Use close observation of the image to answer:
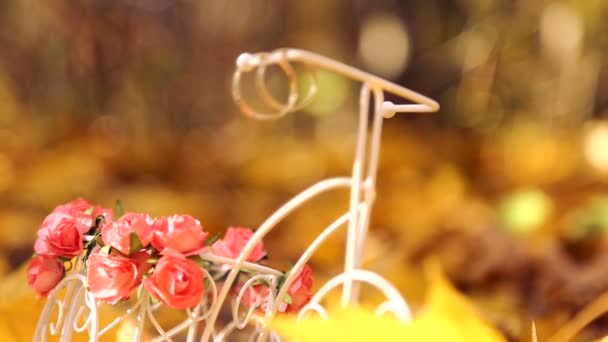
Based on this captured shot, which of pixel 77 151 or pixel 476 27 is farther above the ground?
pixel 476 27

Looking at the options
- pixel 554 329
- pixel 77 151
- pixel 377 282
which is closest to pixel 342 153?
pixel 77 151

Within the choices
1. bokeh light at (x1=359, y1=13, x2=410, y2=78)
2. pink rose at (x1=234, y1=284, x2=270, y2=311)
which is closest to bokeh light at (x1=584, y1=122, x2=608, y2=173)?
bokeh light at (x1=359, y1=13, x2=410, y2=78)

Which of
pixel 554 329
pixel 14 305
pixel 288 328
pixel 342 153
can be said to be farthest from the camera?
pixel 342 153

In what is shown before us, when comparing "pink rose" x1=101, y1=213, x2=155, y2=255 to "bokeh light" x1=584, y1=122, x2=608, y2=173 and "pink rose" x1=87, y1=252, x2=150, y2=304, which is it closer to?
"pink rose" x1=87, y1=252, x2=150, y2=304

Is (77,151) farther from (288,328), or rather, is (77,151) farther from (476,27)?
(288,328)

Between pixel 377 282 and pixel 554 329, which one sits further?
pixel 554 329

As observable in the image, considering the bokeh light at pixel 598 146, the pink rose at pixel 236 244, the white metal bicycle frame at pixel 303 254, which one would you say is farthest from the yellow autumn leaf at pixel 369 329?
the bokeh light at pixel 598 146

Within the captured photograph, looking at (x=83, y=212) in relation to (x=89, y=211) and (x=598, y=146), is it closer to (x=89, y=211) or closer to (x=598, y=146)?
(x=89, y=211)
